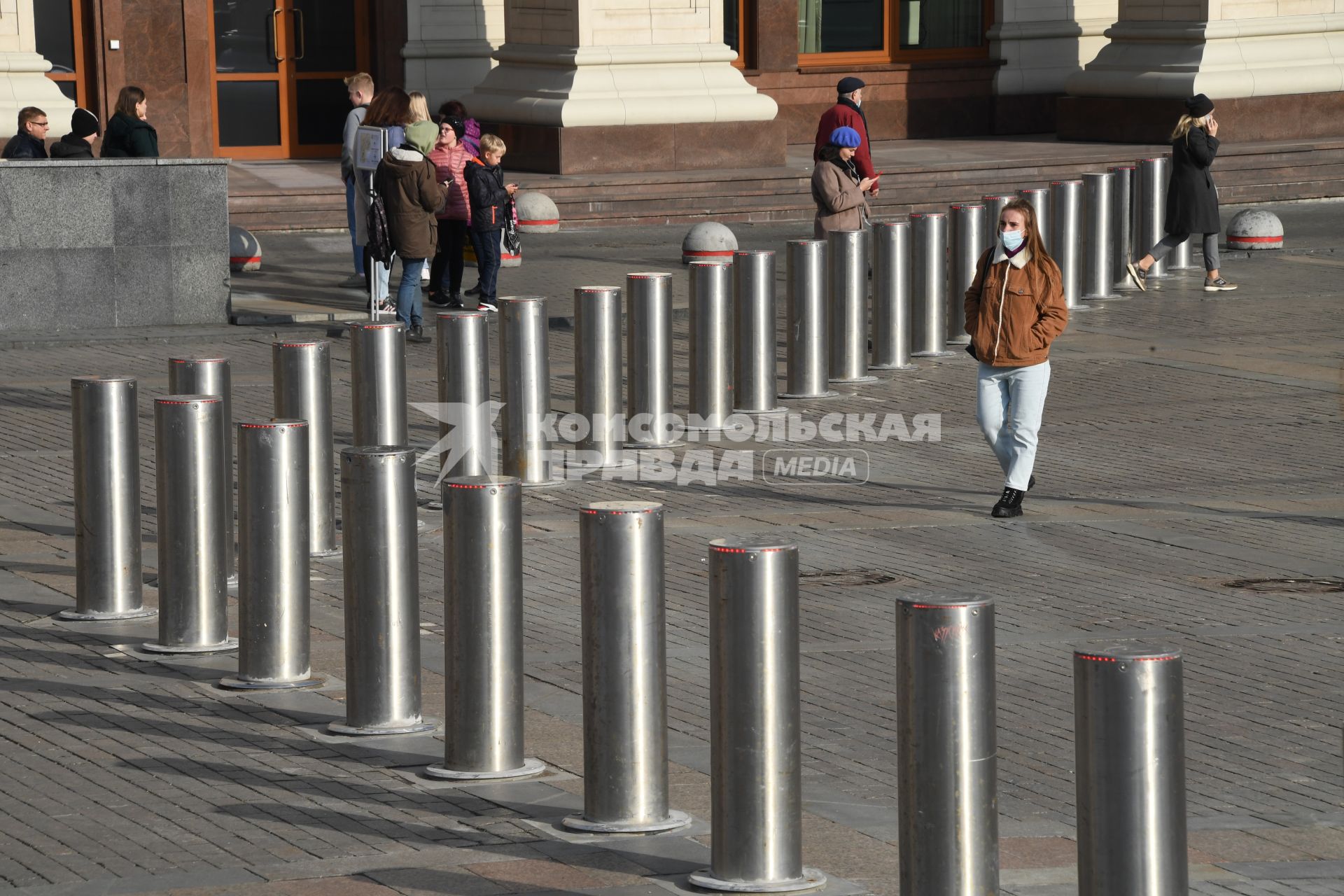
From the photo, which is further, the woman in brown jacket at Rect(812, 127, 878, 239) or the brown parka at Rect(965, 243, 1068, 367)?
the woman in brown jacket at Rect(812, 127, 878, 239)

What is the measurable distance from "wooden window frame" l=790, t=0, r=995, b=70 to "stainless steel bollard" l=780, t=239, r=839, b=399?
56.7 ft

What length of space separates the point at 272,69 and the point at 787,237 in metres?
9.53

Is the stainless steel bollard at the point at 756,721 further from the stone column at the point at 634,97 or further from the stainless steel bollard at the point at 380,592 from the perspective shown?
the stone column at the point at 634,97

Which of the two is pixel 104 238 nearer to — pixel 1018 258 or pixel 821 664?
pixel 1018 258

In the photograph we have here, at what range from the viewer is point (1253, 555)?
32.1ft

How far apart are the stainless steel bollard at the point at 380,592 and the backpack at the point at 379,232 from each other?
8.66 meters

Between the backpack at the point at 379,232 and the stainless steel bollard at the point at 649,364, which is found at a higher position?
the backpack at the point at 379,232

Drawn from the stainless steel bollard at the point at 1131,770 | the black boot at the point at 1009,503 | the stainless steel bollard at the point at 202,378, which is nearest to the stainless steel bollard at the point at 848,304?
the black boot at the point at 1009,503

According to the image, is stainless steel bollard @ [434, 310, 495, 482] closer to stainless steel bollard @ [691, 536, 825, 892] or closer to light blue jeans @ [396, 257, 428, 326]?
light blue jeans @ [396, 257, 428, 326]

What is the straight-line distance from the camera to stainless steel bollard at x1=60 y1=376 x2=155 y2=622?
871cm

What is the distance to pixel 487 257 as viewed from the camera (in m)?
16.9

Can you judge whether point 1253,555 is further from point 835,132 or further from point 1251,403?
point 835,132

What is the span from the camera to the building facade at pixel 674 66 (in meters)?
25.8

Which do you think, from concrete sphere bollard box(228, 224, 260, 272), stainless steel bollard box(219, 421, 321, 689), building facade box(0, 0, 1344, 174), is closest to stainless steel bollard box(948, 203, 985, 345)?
concrete sphere bollard box(228, 224, 260, 272)
